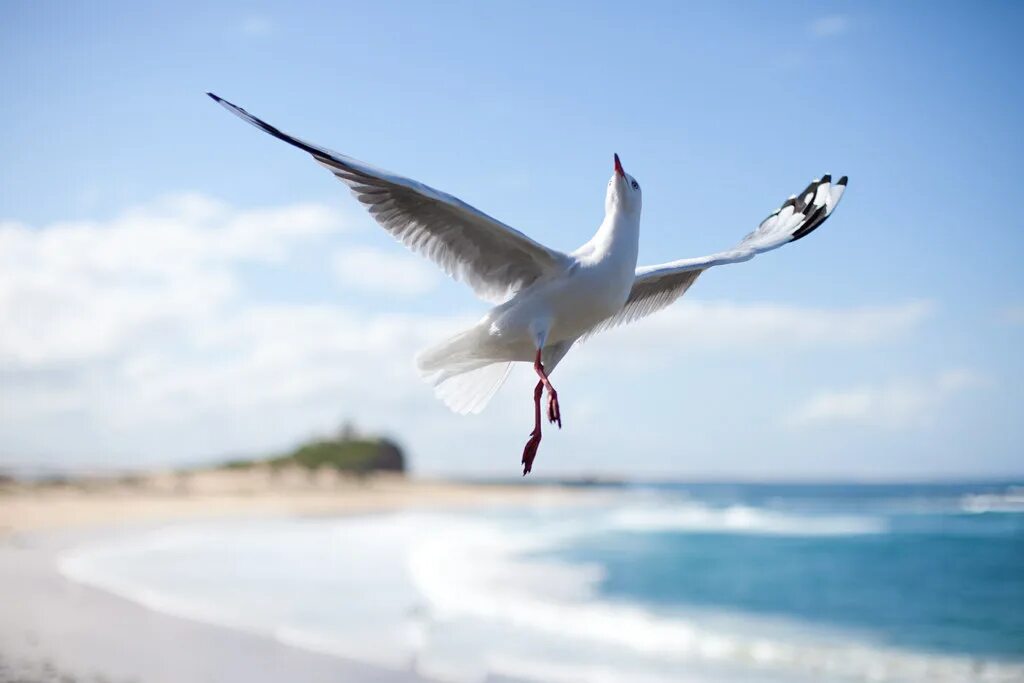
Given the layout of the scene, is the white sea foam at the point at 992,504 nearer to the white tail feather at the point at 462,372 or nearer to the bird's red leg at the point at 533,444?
the white tail feather at the point at 462,372

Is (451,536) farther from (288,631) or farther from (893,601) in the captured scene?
(288,631)

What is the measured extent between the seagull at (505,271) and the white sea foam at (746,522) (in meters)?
19.4

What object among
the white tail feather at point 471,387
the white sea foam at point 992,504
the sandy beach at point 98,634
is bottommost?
the sandy beach at point 98,634

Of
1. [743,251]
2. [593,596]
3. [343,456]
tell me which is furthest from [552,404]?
[343,456]

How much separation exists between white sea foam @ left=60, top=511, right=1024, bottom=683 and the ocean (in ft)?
0.11

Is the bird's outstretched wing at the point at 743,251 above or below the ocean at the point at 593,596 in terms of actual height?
above

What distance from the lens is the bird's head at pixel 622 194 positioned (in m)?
4.12

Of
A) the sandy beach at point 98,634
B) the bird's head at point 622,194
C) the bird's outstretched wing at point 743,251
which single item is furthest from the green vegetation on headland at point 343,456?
the bird's head at point 622,194

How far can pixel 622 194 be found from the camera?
13.6 feet

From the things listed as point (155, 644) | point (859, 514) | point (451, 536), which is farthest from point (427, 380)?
point (859, 514)

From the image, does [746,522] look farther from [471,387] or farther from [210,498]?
[471,387]

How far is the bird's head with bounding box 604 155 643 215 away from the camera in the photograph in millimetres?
4125

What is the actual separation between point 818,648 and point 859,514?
22.4 m

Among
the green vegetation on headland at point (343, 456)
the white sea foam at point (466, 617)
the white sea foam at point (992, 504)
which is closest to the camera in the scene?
the white sea foam at point (466, 617)
